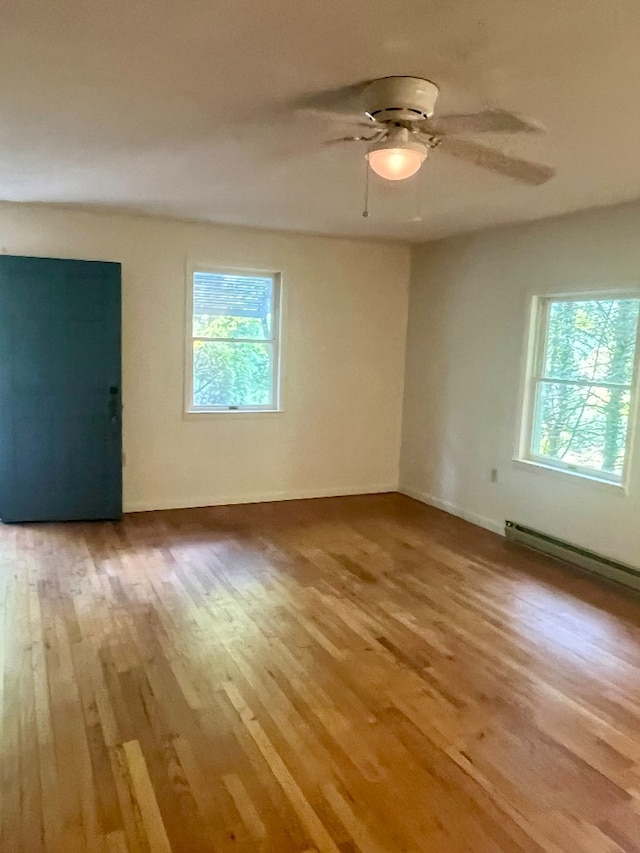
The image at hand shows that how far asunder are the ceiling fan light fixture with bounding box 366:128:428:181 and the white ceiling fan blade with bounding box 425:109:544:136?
0.93ft

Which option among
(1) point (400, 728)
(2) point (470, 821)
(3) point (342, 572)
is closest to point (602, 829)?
(2) point (470, 821)

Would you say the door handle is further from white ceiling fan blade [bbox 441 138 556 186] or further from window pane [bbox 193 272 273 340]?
white ceiling fan blade [bbox 441 138 556 186]

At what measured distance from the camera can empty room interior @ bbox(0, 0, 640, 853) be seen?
2.08 meters

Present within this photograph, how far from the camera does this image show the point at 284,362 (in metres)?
5.91

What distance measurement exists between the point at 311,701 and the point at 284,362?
3.61 metres

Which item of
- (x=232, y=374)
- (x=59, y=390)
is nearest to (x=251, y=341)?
(x=232, y=374)

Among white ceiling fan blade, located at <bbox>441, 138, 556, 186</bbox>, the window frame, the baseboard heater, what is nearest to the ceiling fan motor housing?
white ceiling fan blade, located at <bbox>441, 138, 556, 186</bbox>

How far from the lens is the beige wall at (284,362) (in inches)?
207

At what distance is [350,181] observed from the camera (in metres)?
3.78

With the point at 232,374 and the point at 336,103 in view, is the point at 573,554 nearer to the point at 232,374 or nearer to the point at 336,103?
the point at 232,374

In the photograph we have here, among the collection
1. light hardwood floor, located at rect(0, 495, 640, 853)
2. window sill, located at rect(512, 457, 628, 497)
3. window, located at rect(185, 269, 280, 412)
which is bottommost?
light hardwood floor, located at rect(0, 495, 640, 853)

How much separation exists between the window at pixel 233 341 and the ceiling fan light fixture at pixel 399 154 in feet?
10.8

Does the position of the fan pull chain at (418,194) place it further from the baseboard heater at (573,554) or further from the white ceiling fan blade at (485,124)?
the baseboard heater at (573,554)

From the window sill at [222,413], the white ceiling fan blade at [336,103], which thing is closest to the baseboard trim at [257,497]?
the window sill at [222,413]
